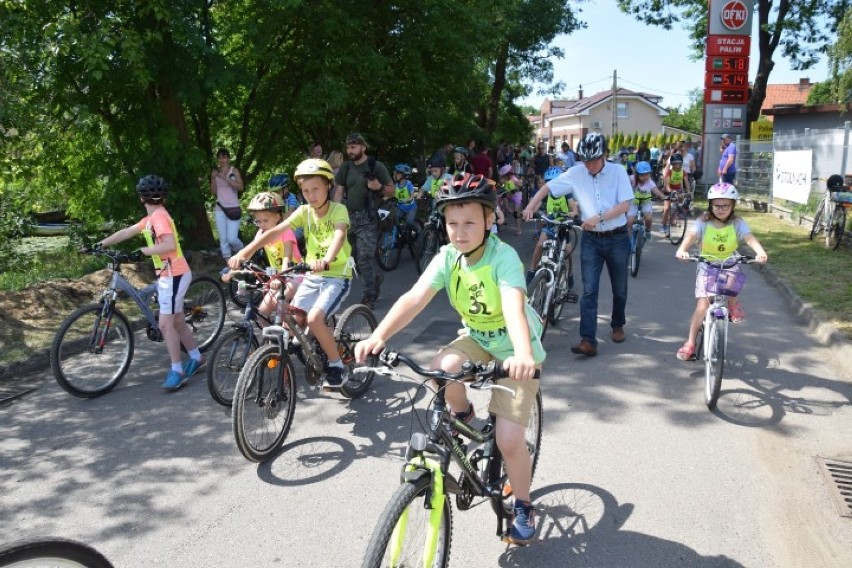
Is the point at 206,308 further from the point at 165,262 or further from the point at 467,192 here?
the point at 467,192

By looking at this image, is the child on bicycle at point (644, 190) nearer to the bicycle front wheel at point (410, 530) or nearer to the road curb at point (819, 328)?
the road curb at point (819, 328)

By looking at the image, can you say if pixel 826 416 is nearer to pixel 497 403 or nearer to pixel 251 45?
pixel 497 403

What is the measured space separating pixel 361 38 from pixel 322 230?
9223 mm

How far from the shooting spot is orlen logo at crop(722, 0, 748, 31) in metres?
24.3

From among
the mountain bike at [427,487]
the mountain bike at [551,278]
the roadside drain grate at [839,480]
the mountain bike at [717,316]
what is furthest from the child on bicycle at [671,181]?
the mountain bike at [427,487]

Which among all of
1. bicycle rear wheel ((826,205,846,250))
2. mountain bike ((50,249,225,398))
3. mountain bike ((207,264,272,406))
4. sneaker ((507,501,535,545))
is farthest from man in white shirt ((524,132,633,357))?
bicycle rear wheel ((826,205,846,250))

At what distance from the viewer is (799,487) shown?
4.28 metres

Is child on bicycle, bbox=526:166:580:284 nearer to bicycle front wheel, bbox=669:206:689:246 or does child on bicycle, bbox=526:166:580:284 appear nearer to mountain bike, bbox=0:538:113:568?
bicycle front wheel, bbox=669:206:689:246

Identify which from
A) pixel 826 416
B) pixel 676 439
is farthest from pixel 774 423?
pixel 676 439

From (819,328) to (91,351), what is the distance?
7.25m

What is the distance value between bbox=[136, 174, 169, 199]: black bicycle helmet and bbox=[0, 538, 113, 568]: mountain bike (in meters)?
4.19

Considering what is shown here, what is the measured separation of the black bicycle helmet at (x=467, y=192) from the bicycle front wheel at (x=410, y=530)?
1.21 meters

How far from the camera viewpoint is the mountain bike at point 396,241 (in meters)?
11.7

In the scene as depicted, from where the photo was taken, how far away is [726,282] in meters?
5.88
